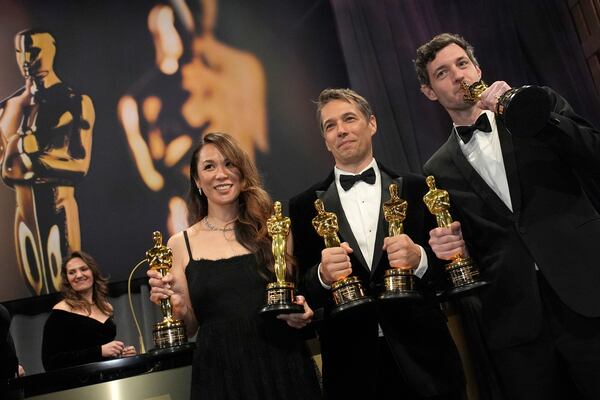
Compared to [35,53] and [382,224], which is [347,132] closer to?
[382,224]

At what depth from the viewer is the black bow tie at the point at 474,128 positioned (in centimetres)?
240

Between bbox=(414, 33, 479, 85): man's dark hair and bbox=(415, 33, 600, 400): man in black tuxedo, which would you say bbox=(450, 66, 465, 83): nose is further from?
bbox=(415, 33, 600, 400): man in black tuxedo

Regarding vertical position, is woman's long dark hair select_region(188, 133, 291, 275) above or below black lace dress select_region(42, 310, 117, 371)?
above

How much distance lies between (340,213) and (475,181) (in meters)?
0.54

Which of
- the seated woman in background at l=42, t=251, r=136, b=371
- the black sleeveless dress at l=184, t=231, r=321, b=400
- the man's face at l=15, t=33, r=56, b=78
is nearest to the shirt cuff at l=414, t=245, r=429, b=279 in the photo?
the black sleeveless dress at l=184, t=231, r=321, b=400

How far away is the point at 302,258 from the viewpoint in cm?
238

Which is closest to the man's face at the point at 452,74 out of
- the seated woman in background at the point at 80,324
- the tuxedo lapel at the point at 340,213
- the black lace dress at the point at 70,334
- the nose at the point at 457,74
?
the nose at the point at 457,74

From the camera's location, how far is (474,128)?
2.43 meters

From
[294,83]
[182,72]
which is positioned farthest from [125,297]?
[294,83]

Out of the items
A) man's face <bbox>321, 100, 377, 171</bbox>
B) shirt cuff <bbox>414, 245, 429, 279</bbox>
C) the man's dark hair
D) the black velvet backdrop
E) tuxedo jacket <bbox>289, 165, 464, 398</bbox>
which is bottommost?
tuxedo jacket <bbox>289, 165, 464, 398</bbox>

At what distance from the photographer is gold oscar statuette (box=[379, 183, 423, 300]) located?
1.96 meters

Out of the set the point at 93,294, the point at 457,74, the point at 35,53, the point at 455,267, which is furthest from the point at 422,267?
the point at 35,53

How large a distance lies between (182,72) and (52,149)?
1560 millimetres

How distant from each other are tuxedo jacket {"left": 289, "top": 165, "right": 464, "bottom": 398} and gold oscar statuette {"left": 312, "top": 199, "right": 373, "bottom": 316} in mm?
132
